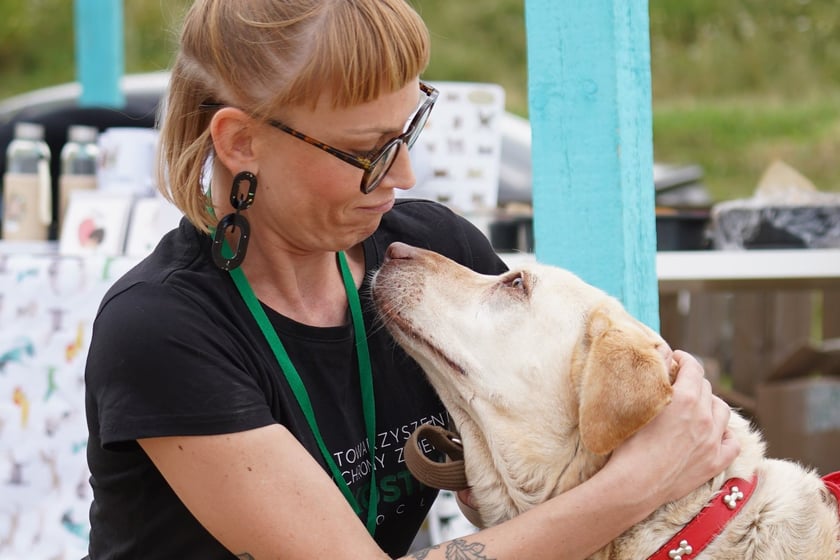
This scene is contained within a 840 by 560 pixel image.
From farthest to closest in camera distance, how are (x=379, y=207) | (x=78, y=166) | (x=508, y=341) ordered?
(x=78, y=166) < (x=508, y=341) < (x=379, y=207)

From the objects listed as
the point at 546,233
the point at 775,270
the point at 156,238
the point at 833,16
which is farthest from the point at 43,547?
the point at 833,16

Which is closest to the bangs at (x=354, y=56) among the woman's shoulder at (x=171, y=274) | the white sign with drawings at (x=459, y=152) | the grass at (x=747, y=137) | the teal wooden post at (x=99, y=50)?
the woman's shoulder at (x=171, y=274)

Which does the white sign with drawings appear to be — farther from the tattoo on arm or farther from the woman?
Answer: the tattoo on arm

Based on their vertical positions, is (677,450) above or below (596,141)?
below

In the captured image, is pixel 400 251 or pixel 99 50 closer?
pixel 400 251

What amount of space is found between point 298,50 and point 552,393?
0.86m

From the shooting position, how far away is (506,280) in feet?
7.41

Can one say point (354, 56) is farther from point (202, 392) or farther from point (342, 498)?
point (342, 498)

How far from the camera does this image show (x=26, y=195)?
3.89m

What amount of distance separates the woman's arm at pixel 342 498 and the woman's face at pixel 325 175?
0.44 meters

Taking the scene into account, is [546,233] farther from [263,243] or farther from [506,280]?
[263,243]

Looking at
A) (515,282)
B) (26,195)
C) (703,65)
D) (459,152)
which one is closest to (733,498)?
(515,282)

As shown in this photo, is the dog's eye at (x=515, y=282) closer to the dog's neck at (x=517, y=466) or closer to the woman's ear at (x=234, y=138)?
the dog's neck at (x=517, y=466)

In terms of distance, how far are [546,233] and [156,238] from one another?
1657 millimetres
